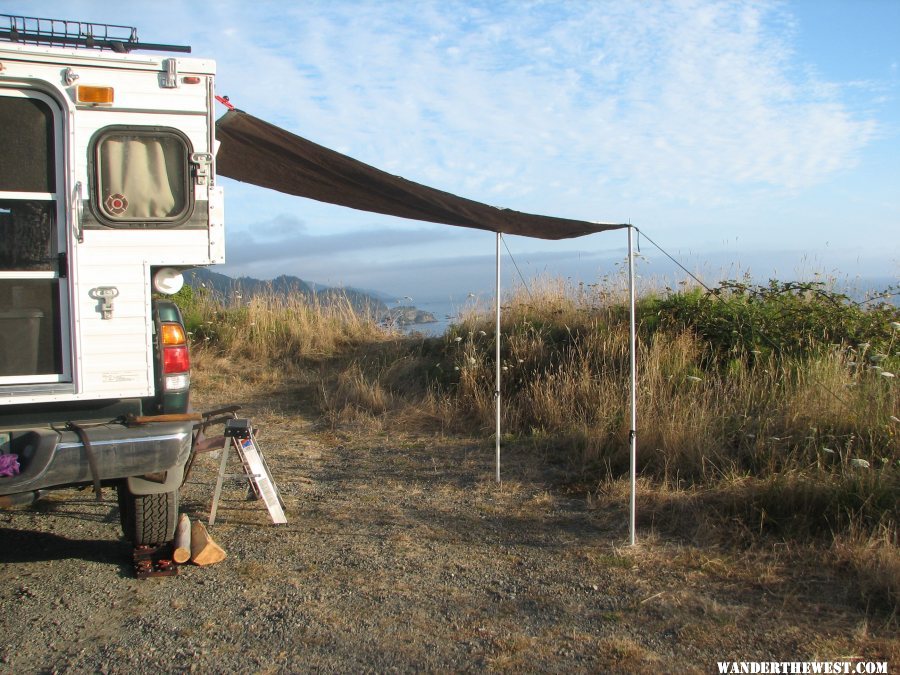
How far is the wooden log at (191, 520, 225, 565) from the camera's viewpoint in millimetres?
4426

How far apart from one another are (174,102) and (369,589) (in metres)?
2.73

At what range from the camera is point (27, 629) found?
363 cm

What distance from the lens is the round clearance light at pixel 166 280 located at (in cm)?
401

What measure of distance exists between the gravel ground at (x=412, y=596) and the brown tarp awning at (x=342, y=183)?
2.02 m

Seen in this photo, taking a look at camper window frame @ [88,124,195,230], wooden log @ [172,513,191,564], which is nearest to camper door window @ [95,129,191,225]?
camper window frame @ [88,124,195,230]

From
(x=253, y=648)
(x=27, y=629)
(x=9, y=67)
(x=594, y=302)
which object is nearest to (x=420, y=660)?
(x=253, y=648)

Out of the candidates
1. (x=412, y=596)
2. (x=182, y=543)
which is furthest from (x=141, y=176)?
(x=412, y=596)

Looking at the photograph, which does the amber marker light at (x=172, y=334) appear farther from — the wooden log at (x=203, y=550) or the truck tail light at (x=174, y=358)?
the wooden log at (x=203, y=550)

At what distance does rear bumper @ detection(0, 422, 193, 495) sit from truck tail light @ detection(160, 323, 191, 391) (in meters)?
0.28

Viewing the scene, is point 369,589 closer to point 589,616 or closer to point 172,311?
point 589,616

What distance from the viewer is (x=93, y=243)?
12.5 ft

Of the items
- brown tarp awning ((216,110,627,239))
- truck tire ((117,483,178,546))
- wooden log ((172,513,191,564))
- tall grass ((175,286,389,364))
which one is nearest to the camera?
truck tire ((117,483,178,546))

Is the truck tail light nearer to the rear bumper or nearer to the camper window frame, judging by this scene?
the rear bumper

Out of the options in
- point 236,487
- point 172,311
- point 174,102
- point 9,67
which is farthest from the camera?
point 236,487
